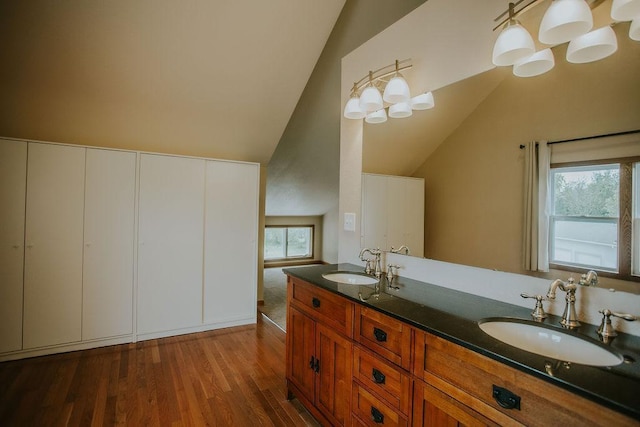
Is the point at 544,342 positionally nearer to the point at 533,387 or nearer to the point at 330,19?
A: the point at 533,387

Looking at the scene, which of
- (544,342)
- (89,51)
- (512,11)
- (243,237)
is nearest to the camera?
(544,342)

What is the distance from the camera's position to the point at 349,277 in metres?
2.07

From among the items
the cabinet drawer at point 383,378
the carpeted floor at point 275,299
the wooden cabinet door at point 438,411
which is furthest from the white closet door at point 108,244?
the wooden cabinet door at point 438,411

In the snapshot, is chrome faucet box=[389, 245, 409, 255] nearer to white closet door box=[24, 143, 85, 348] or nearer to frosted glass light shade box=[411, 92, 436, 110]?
frosted glass light shade box=[411, 92, 436, 110]

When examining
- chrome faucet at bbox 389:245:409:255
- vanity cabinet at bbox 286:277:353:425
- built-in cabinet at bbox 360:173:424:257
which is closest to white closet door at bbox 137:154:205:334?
vanity cabinet at bbox 286:277:353:425

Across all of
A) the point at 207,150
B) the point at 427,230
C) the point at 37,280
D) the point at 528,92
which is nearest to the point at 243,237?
the point at 207,150

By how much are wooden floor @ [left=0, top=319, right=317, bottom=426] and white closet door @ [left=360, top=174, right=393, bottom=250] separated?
3.90ft

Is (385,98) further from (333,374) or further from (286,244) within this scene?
(286,244)

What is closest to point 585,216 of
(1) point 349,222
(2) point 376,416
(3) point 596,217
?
(3) point 596,217

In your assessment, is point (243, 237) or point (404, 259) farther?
point (243, 237)

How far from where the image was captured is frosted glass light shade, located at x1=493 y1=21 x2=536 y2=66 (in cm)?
128

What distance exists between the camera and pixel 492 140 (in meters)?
1.52

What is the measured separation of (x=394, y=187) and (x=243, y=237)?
1973 millimetres

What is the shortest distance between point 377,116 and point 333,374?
1.65 meters
